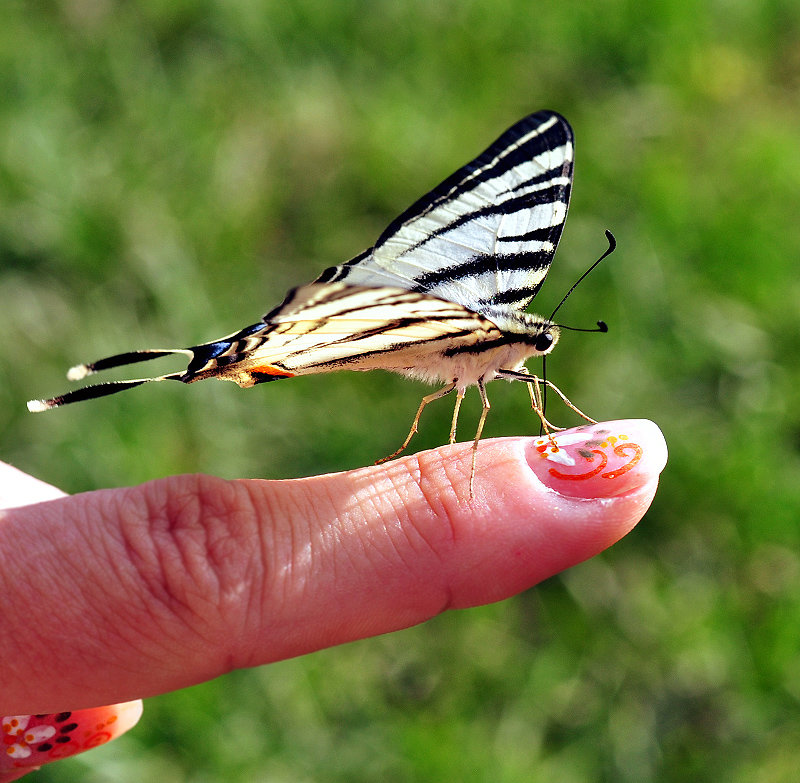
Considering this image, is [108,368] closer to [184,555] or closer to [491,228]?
[184,555]

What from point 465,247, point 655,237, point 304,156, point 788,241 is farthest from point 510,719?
point 304,156

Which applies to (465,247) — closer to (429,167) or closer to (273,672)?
(273,672)

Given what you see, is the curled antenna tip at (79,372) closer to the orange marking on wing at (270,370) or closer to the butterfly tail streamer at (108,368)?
the butterfly tail streamer at (108,368)

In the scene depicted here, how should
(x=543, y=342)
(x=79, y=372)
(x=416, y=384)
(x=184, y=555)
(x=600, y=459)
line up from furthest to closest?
(x=416, y=384) < (x=543, y=342) < (x=600, y=459) < (x=184, y=555) < (x=79, y=372)

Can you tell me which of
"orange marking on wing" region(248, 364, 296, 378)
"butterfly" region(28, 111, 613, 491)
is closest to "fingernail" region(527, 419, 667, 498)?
"butterfly" region(28, 111, 613, 491)

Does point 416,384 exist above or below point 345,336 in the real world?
below

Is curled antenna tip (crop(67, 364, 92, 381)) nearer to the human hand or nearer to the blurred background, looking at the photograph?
the human hand

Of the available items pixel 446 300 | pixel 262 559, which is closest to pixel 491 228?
pixel 446 300
